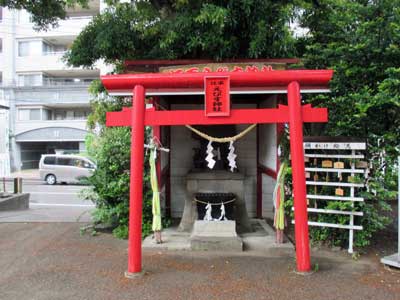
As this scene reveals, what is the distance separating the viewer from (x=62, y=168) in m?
18.6

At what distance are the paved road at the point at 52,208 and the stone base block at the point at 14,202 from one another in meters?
0.31

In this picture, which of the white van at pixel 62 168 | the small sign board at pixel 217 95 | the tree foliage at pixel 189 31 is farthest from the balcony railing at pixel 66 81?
the small sign board at pixel 217 95

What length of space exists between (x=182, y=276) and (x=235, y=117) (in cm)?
226

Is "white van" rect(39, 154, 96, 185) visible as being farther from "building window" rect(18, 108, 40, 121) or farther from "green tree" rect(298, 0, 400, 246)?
"green tree" rect(298, 0, 400, 246)

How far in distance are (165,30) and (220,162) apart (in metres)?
3.01

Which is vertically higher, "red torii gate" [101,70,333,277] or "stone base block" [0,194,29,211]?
"red torii gate" [101,70,333,277]

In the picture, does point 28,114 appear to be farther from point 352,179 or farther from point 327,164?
point 352,179

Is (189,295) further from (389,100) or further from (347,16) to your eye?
(347,16)

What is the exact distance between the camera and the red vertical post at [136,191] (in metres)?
4.54

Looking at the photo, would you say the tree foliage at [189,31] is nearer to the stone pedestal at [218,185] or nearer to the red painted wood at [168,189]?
the red painted wood at [168,189]

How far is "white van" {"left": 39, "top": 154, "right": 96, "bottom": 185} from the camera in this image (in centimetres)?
1841

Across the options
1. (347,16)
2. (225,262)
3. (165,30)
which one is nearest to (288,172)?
(225,262)

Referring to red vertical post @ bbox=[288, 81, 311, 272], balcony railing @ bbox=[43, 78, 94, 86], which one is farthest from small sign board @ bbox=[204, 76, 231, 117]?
balcony railing @ bbox=[43, 78, 94, 86]

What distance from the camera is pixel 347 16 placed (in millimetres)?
5922
